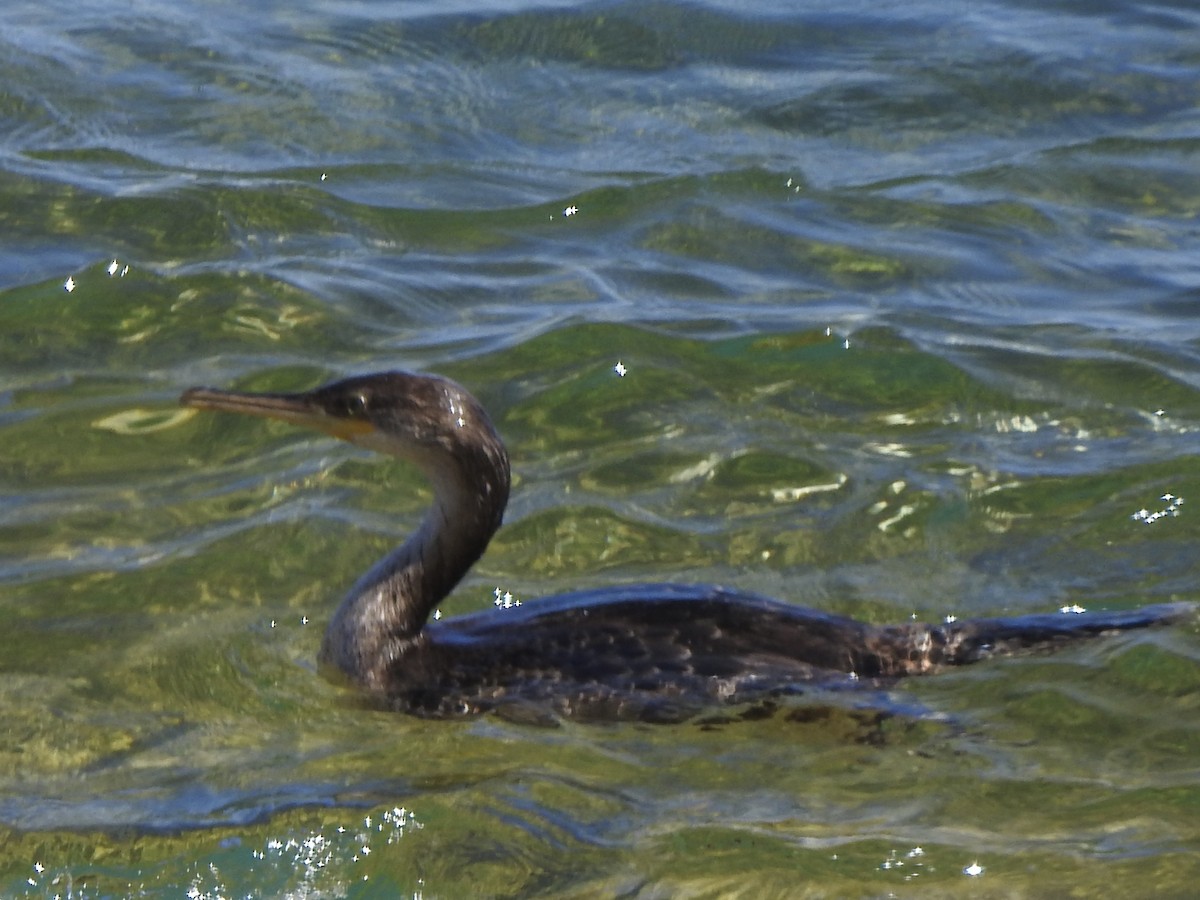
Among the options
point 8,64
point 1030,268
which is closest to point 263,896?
point 1030,268

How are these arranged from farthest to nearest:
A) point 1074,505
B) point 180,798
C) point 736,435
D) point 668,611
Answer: point 736,435
point 1074,505
point 668,611
point 180,798

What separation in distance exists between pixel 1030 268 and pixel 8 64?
19.4 ft

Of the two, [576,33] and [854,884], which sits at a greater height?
[576,33]

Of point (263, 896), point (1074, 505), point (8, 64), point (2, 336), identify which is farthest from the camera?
point (8, 64)

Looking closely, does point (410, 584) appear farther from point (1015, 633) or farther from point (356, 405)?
point (1015, 633)

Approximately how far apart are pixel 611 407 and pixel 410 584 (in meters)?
2.22

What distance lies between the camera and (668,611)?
6.44 meters

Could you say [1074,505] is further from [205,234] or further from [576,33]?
[576,33]

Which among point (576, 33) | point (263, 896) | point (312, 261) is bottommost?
point (263, 896)

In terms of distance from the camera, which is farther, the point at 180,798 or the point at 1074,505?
the point at 1074,505

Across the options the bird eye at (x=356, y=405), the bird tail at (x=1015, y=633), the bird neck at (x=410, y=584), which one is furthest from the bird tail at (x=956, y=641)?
the bird eye at (x=356, y=405)

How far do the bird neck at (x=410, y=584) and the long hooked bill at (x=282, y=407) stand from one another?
13.6 inches

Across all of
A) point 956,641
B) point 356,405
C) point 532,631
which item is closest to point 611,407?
point 356,405

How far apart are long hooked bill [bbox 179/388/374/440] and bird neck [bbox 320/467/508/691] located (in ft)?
1.13
